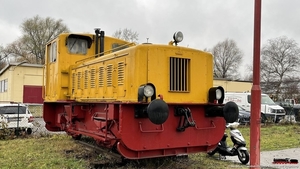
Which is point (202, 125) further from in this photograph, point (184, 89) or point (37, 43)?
point (37, 43)

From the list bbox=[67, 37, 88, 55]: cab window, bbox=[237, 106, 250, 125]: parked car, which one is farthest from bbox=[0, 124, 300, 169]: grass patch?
bbox=[237, 106, 250, 125]: parked car

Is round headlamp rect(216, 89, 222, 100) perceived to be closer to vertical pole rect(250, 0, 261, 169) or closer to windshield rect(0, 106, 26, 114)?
vertical pole rect(250, 0, 261, 169)

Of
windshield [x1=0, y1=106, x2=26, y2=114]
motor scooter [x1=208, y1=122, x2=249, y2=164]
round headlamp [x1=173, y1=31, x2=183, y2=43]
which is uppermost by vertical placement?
round headlamp [x1=173, y1=31, x2=183, y2=43]

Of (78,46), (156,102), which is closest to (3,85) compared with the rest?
(78,46)

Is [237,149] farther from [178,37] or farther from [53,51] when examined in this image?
[53,51]

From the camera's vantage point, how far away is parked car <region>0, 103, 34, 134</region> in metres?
12.4

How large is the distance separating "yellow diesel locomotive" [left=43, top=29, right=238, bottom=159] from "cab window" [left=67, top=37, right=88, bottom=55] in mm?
1487

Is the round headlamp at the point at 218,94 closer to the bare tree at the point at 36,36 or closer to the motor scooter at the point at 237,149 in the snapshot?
the motor scooter at the point at 237,149

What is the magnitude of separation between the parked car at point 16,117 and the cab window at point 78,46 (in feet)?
16.6

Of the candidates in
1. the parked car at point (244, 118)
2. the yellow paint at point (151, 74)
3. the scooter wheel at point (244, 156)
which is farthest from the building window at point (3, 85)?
the scooter wheel at point (244, 156)

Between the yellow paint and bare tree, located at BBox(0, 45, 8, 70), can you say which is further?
bare tree, located at BBox(0, 45, 8, 70)

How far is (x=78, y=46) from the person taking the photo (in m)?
9.07

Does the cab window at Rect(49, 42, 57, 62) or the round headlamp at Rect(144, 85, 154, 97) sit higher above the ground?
the cab window at Rect(49, 42, 57, 62)

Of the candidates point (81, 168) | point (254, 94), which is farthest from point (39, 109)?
point (254, 94)
